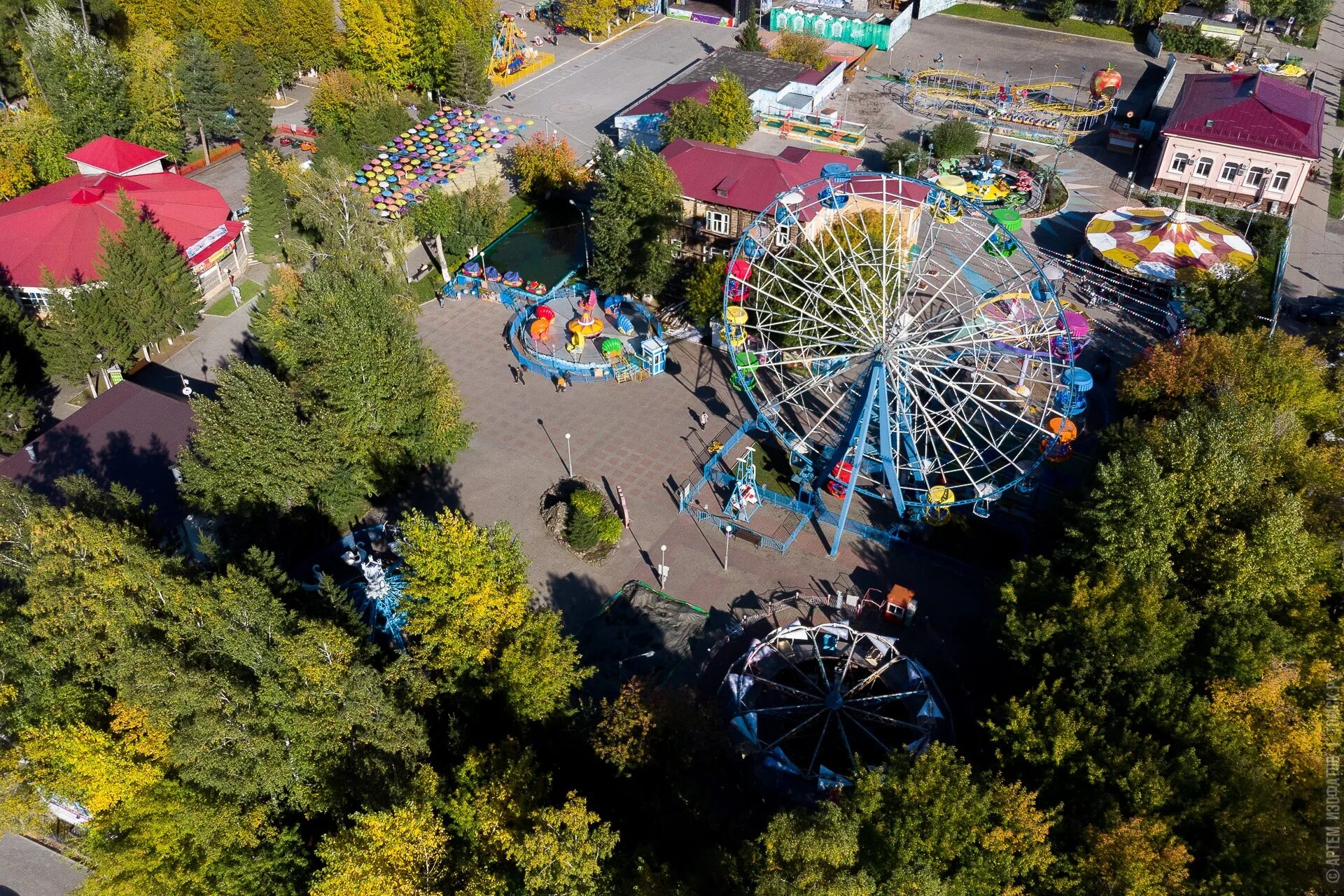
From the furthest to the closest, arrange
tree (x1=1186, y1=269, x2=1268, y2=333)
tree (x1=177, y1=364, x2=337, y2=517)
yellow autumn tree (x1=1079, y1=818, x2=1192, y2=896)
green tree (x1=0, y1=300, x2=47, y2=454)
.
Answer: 1. tree (x1=1186, y1=269, x2=1268, y2=333)
2. green tree (x1=0, y1=300, x2=47, y2=454)
3. tree (x1=177, y1=364, x2=337, y2=517)
4. yellow autumn tree (x1=1079, y1=818, x2=1192, y2=896)

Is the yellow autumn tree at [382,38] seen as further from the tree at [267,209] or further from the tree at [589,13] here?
the tree at [267,209]

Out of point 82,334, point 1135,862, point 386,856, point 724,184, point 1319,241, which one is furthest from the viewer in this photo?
point 1319,241

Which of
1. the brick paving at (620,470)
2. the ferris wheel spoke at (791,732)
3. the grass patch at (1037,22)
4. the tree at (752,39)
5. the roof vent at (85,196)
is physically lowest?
the ferris wheel spoke at (791,732)

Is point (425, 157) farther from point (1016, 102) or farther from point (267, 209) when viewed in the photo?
point (1016, 102)

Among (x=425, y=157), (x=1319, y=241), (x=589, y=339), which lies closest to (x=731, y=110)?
(x=425, y=157)

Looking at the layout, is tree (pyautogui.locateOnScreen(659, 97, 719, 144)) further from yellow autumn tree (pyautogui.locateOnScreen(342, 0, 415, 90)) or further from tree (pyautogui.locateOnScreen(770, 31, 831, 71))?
yellow autumn tree (pyautogui.locateOnScreen(342, 0, 415, 90))

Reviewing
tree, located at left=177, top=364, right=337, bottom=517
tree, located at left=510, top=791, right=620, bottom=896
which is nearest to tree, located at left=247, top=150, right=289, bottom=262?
tree, located at left=177, top=364, right=337, bottom=517

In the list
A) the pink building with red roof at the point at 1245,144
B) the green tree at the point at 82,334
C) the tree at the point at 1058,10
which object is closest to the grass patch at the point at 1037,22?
the tree at the point at 1058,10
